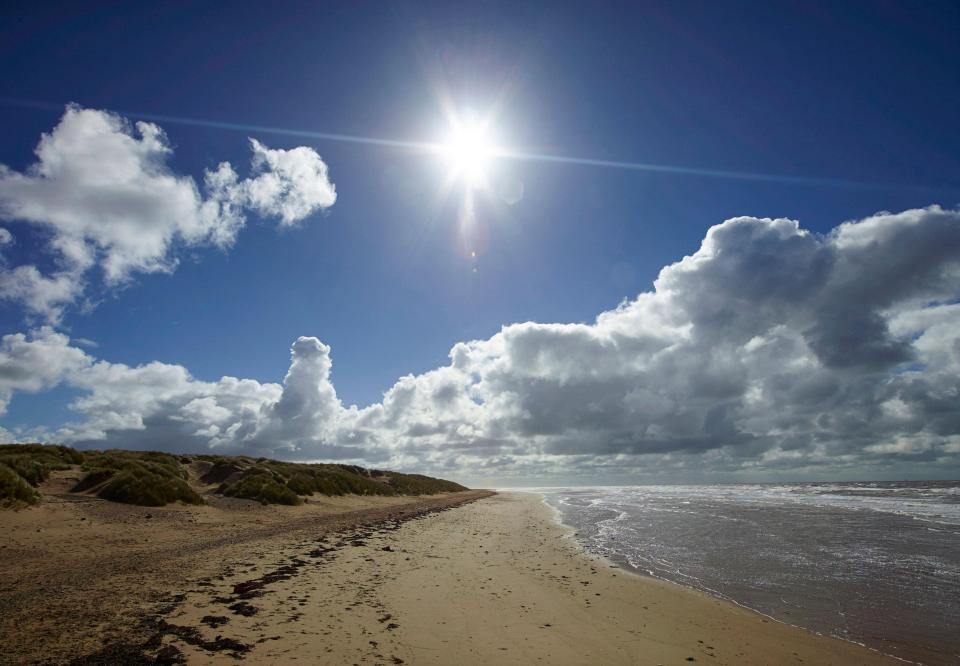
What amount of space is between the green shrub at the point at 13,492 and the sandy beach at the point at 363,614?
123cm

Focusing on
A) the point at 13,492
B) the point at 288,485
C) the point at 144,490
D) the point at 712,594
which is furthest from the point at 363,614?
the point at 288,485

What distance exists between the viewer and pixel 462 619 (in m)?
9.23

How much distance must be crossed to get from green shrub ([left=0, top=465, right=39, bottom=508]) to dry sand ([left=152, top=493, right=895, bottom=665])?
9.91 metres

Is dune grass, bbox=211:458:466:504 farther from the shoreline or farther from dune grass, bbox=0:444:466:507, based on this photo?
the shoreline

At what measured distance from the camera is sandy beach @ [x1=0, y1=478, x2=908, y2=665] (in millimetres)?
6922

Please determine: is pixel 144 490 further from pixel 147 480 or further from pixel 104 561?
pixel 104 561

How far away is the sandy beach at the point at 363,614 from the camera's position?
6922mm

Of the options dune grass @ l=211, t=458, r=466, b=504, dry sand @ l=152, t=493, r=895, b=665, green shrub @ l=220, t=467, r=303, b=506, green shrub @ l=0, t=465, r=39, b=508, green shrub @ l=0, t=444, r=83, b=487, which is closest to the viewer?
dry sand @ l=152, t=493, r=895, b=665

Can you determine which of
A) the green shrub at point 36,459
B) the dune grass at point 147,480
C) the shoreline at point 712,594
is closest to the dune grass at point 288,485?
the dune grass at point 147,480

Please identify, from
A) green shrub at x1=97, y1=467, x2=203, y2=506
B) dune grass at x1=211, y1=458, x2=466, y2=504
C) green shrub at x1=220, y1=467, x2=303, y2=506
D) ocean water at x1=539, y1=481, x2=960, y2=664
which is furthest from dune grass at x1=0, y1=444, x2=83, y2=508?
ocean water at x1=539, y1=481, x2=960, y2=664

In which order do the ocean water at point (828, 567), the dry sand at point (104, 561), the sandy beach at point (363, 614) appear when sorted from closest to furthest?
the dry sand at point (104, 561), the sandy beach at point (363, 614), the ocean water at point (828, 567)

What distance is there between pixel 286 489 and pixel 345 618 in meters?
24.8

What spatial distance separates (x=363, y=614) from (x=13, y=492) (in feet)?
53.3

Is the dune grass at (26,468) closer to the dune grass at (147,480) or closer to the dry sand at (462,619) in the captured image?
the dune grass at (147,480)
